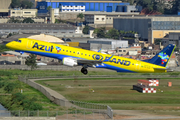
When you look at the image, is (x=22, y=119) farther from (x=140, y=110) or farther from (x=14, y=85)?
(x=14, y=85)

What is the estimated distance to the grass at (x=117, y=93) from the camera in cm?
10241

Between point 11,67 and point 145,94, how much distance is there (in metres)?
71.5

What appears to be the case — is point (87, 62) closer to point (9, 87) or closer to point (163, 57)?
point (163, 57)

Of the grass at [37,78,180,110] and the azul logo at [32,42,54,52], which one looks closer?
the azul logo at [32,42,54,52]

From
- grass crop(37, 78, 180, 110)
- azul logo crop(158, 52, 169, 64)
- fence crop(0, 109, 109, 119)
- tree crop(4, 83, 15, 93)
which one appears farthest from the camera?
tree crop(4, 83, 15, 93)

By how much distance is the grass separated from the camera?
102412 millimetres

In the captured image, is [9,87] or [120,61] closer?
[120,61]

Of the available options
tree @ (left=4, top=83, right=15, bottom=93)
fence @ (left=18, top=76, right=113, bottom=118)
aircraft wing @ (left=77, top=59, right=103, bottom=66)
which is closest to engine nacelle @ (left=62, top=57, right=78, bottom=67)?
aircraft wing @ (left=77, top=59, right=103, bottom=66)

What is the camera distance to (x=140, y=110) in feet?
306

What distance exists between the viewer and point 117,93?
392 feet

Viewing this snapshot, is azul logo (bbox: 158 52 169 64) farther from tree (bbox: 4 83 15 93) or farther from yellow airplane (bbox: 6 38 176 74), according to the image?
tree (bbox: 4 83 15 93)

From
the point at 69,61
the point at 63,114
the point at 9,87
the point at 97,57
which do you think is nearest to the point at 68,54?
the point at 69,61

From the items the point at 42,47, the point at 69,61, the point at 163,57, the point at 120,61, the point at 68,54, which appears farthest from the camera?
the point at 163,57

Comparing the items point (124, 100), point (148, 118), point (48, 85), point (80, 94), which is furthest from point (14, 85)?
point (148, 118)
